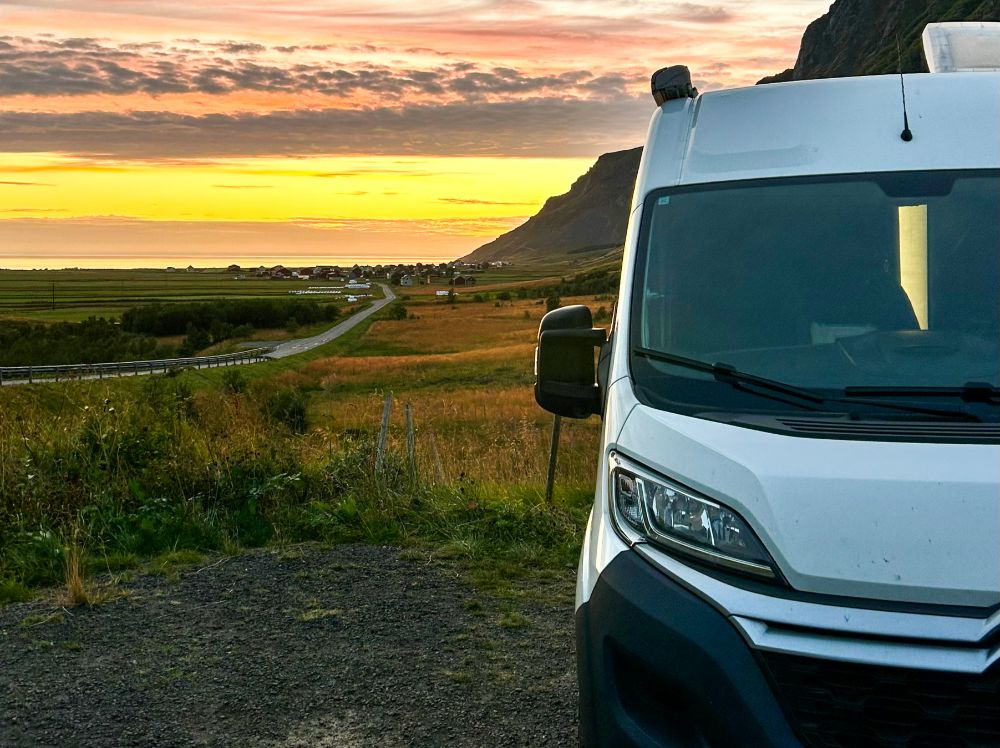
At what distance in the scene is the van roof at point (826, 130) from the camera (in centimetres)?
355

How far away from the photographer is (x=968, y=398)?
2.86 metres

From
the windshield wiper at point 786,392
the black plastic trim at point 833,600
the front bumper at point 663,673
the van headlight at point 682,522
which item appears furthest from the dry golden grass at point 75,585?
the black plastic trim at point 833,600

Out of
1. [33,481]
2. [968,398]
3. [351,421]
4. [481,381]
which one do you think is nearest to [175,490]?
[33,481]

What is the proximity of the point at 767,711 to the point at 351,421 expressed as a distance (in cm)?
2349

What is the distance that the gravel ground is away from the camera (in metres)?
4.15

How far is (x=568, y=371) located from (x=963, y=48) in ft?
7.64

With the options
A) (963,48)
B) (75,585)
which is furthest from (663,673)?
(75,585)

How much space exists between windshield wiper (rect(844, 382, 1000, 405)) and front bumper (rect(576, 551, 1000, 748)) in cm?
74

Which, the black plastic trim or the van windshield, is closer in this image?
the black plastic trim

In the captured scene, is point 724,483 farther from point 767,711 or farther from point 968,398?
point 968,398

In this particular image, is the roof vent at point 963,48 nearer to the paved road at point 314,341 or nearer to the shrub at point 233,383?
the shrub at point 233,383

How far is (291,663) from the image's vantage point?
4844 mm

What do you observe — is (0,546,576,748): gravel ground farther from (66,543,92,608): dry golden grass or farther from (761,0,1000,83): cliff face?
(761,0,1000,83): cliff face

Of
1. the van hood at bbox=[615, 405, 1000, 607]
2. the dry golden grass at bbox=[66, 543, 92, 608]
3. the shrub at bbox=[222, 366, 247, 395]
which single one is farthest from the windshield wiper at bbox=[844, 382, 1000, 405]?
the shrub at bbox=[222, 366, 247, 395]
